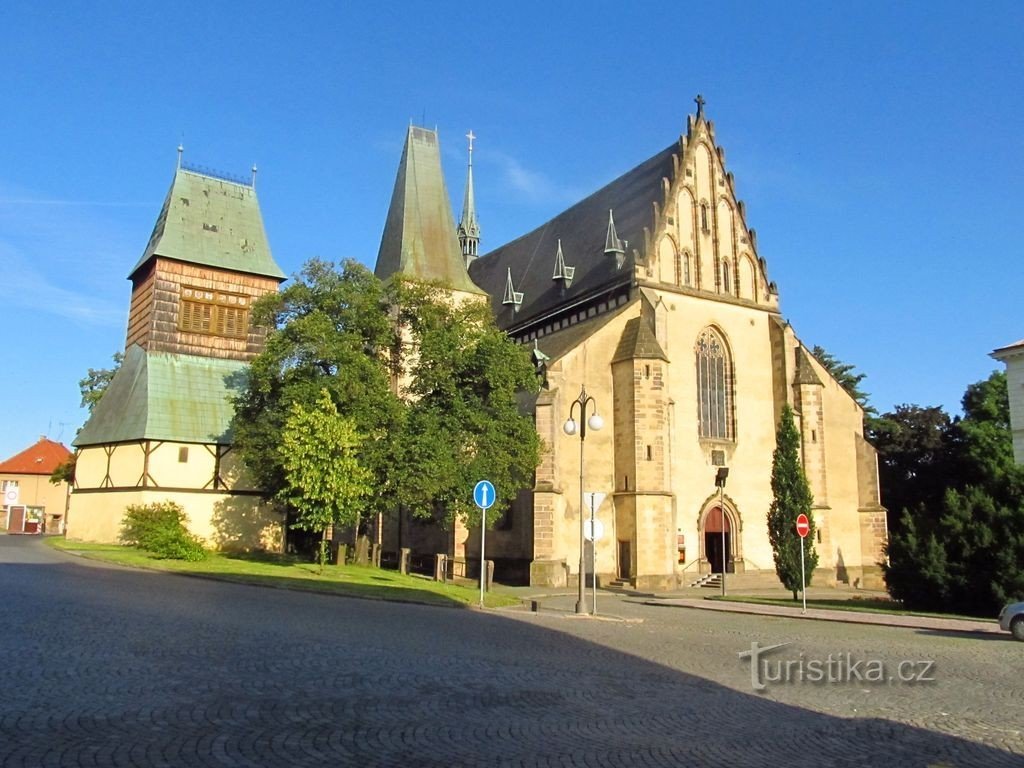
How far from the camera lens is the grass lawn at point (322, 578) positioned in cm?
2312

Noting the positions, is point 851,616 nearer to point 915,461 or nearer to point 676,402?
point 676,402

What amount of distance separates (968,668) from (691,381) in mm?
25934

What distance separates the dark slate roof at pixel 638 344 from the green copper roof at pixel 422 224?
1434 cm

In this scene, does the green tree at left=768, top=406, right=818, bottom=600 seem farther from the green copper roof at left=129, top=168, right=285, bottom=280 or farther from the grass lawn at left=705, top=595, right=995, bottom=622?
the green copper roof at left=129, top=168, right=285, bottom=280

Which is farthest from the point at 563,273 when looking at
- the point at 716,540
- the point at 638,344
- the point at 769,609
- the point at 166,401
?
the point at 769,609

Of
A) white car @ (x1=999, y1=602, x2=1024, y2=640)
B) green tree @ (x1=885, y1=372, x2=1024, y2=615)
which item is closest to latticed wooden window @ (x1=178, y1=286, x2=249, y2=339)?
green tree @ (x1=885, y1=372, x2=1024, y2=615)

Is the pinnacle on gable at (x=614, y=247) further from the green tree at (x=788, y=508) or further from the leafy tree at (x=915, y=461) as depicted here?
the leafy tree at (x=915, y=461)

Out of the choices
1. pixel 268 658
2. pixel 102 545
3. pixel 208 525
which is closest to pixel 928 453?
pixel 208 525

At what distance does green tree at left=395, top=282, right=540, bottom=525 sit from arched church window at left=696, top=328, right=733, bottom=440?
9566mm

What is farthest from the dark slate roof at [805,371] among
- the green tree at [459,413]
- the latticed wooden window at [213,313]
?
the latticed wooden window at [213,313]

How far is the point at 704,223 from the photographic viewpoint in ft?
135

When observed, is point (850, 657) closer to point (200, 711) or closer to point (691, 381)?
point (200, 711)

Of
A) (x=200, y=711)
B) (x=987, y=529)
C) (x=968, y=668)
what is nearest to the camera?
(x=200, y=711)

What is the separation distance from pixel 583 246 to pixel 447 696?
122 feet
